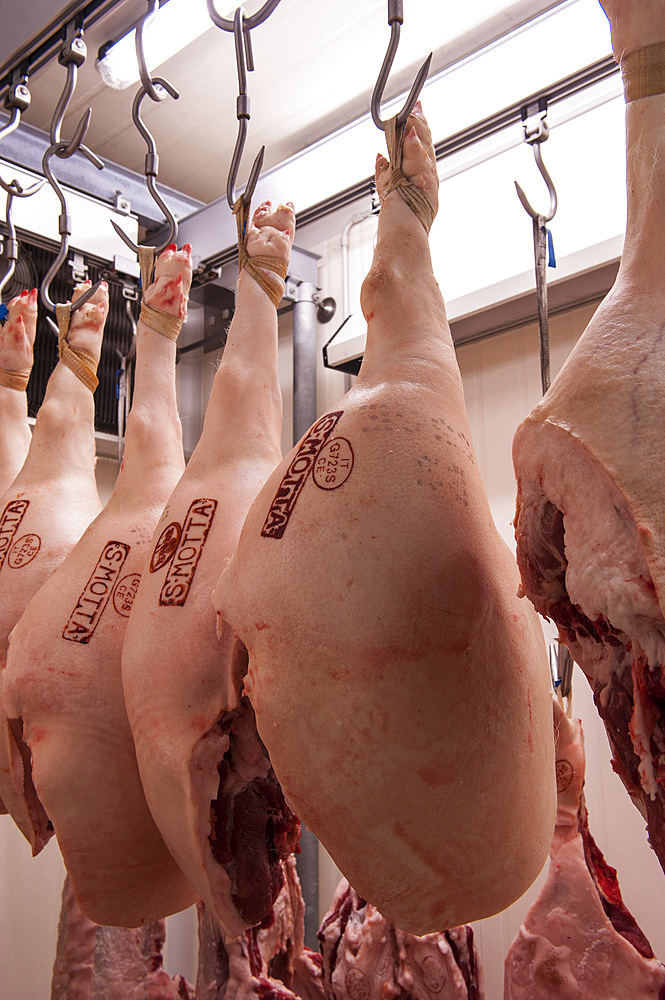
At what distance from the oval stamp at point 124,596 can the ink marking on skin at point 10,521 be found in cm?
33

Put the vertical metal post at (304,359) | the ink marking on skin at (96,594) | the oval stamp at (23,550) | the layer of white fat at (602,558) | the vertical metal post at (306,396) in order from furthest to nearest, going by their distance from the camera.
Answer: the vertical metal post at (304,359), the vertical metal post at (306,396), the oval stamp at (23,550), the ink marking on skin at (96,594), the layer of white fat at (602,558)

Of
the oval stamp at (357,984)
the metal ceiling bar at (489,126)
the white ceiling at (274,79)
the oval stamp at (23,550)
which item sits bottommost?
the oval stamp at (357,984)

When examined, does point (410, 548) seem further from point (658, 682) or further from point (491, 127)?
point (491, 127)

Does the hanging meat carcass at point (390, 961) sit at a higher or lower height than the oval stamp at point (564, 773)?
lower

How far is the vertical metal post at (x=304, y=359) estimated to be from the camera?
7.89 ft

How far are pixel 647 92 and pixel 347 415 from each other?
395mm

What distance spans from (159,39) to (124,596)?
1.10 metres

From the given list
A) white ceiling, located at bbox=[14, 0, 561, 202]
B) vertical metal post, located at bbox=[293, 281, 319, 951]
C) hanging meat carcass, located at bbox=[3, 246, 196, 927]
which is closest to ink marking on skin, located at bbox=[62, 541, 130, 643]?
hanging meat carcass, located at bbox=[3, 246, 196, 927]

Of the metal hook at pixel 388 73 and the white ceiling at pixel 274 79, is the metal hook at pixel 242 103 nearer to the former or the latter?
the metal hook at pixel 388 73

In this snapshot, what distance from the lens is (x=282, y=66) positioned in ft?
7.60

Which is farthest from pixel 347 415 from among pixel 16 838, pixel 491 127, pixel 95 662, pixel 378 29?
pixel 16 838

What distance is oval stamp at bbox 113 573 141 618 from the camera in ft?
4.02

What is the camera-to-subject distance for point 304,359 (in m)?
2.45

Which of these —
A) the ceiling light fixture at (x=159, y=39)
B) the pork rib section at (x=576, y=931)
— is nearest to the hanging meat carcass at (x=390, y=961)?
the pork rib section at (x=576, y=931)
